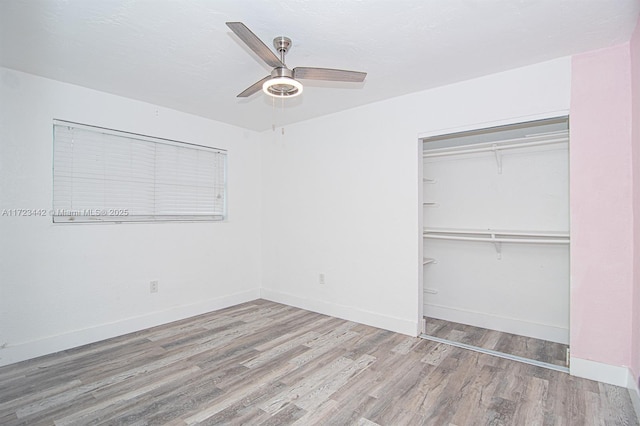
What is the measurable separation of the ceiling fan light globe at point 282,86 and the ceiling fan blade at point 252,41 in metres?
0.11

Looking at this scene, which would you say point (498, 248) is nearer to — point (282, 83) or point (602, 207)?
point (602, 207)

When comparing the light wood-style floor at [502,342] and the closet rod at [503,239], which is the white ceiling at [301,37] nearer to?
the closet rod at [503,239]

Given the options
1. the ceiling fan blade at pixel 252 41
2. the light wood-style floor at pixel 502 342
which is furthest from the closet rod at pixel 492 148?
the ceiling fan blade at pixel 252 41

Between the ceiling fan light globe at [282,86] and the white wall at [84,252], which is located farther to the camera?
the white wall at [84,252]

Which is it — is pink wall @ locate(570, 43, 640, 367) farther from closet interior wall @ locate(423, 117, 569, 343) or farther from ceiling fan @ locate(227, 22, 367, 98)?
ceiling fan @ locate(227, 22, 367, 98)

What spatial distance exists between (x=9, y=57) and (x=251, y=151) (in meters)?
2.64

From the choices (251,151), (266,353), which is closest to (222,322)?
(266,353)

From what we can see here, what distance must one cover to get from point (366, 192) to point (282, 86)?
70.0 inches

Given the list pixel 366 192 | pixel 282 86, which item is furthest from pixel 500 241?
pixel 282 86

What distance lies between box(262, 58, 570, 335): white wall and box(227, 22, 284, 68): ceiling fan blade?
1764 millimetres

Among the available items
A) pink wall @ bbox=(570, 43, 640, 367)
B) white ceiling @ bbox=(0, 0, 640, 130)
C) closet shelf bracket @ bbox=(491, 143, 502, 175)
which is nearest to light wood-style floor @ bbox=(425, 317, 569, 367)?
pink wall @ bbox=(570, 43, 640, 367)

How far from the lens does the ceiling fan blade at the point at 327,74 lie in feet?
6.97

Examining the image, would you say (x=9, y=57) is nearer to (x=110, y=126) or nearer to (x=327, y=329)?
(x=110, y=126)

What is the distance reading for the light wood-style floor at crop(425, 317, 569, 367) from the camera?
113 inches
